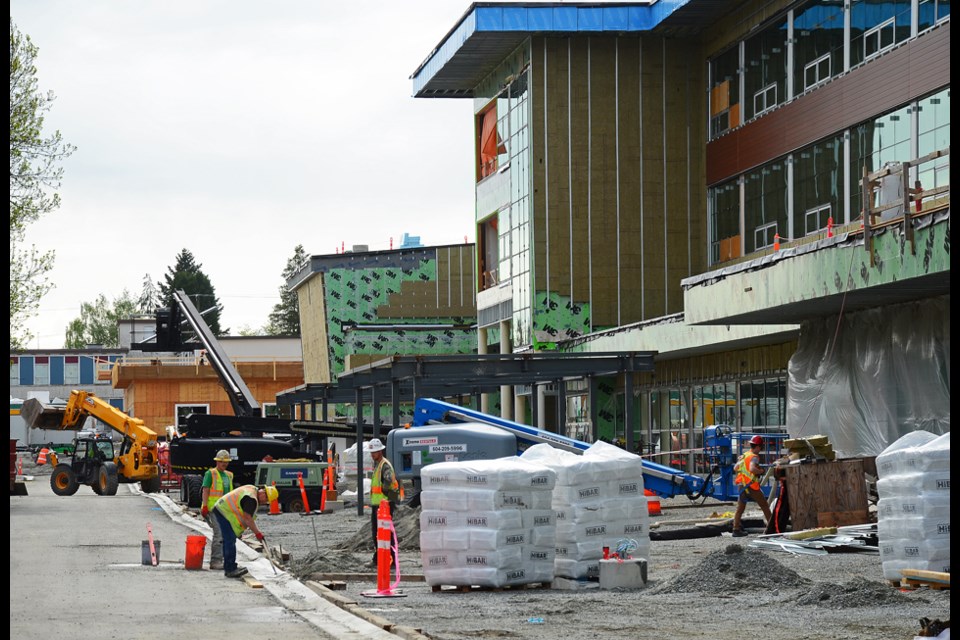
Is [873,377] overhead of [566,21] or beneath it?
beneath

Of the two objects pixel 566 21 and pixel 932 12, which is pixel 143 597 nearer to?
pixel 932 12

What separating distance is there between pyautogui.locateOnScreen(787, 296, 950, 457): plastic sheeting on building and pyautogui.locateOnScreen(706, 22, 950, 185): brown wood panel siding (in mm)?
6341

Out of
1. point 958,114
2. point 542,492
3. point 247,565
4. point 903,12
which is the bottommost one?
point 247,565

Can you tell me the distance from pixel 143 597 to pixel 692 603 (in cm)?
601

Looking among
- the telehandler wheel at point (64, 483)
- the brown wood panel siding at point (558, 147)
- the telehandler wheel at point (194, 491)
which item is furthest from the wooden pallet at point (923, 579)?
the telehandler wheel at point (64, 483)

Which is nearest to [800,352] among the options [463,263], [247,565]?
[247,565]

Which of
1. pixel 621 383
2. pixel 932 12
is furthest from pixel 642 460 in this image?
pixel 621 383

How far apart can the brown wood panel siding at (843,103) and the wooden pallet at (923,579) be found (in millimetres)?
20097

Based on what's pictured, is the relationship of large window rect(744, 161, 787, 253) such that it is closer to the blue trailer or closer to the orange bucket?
the blue trailer

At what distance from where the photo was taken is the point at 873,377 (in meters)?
30.4

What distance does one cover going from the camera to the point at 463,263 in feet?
228

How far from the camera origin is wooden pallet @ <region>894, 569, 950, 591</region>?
573 inches

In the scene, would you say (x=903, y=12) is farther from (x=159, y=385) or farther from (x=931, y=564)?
(x=159, y=385)

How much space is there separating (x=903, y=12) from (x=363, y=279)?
37.7m
